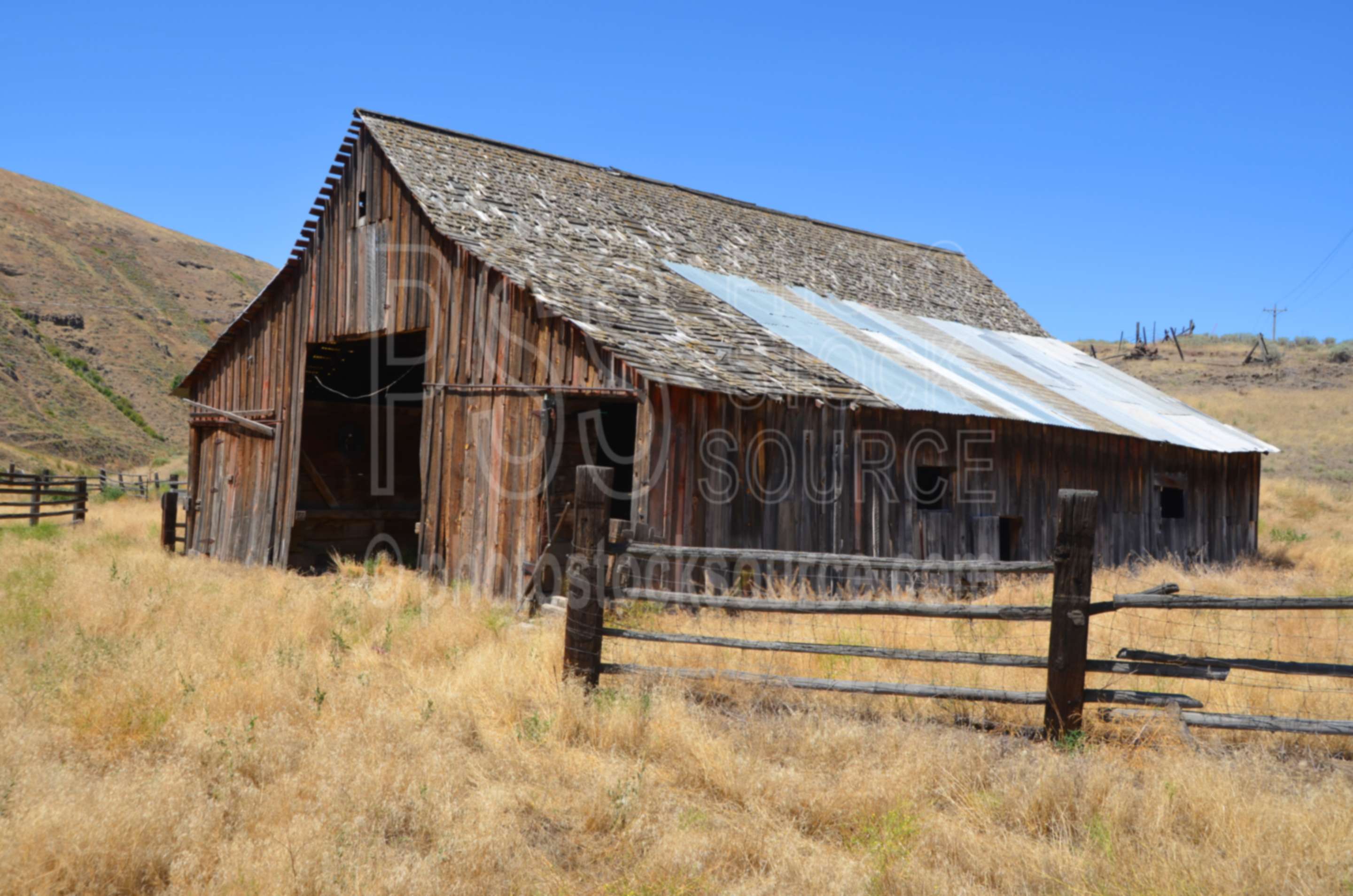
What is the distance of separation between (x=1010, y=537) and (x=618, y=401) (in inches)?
278

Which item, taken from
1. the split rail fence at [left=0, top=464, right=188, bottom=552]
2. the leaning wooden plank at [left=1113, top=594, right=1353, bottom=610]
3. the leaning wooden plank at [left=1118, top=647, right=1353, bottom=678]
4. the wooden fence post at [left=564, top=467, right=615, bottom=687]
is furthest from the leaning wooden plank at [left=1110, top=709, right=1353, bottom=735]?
the split rail fence at [left=0, top=464, right=188, bottom=552]

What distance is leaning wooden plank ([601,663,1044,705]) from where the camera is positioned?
6211 mm

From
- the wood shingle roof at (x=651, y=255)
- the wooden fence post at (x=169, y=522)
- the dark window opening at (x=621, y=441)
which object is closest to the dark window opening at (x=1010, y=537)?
the wood shingle roof at (x=651, y=255)

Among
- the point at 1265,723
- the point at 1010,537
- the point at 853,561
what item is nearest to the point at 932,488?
the point at 1010,537

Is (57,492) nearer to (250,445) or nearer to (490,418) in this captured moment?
(250,445)

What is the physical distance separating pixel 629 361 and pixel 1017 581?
6.72m

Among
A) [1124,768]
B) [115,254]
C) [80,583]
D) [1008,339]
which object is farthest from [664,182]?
[115,254]

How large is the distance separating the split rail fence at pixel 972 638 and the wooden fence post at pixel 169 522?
10.5m

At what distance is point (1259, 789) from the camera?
Result: 5.01 m

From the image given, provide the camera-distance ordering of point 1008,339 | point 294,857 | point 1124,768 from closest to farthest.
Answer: point 294,857
point 1124,768
point 1008,339

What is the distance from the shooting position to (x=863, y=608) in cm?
677

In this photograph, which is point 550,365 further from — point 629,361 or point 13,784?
point 13,784

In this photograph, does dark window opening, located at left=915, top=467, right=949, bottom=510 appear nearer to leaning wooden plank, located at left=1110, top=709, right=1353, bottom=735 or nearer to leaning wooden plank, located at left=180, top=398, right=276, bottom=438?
leaning wooden plank, located at left=1110, top=709, right=1353, bottom=735

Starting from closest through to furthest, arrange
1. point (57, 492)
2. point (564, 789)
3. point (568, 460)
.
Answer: point (564, 789) < point (568, 460) < point (57, 492)
